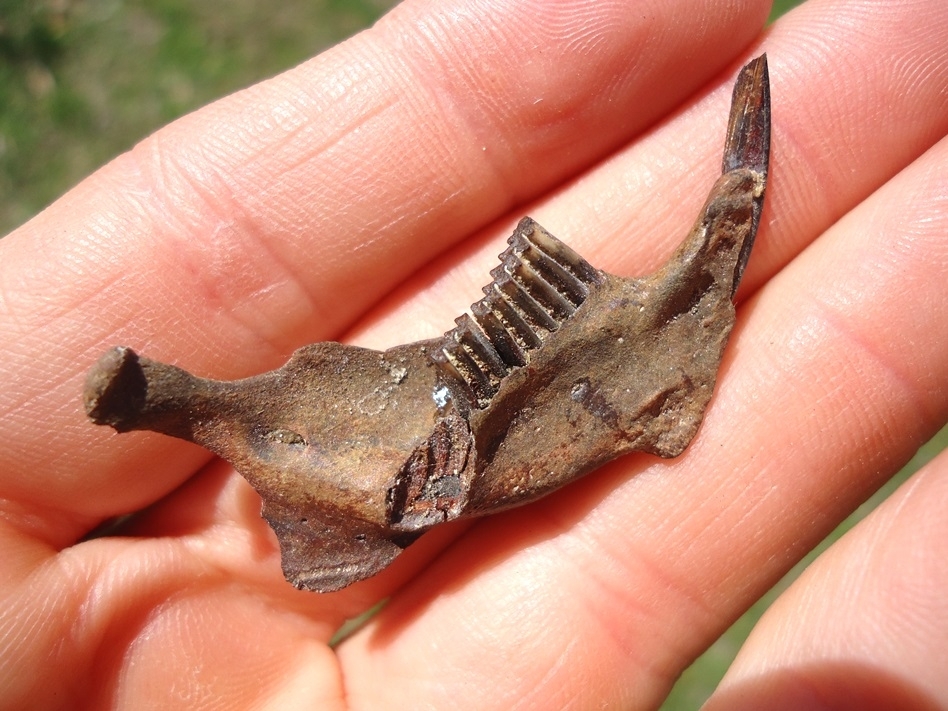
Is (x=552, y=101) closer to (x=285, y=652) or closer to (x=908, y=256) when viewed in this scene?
(x=908, y=256)

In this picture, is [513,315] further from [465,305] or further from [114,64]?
[114,64]

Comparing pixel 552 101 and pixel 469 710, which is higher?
pixel 552 101

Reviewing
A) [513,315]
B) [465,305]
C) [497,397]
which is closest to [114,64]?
[465,305]

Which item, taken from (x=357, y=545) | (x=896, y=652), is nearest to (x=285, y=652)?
(x=357, y=545)

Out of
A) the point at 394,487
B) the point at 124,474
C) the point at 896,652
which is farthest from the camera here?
→ the point at 124,474

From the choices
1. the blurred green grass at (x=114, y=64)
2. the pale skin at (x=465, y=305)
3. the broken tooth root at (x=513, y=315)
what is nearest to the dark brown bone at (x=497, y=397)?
the broken tooth root at (x=513, y=315)

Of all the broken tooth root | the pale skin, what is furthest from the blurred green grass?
the broken tooth root
